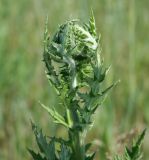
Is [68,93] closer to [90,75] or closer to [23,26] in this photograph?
[90,75]

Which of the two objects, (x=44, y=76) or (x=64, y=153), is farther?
(x=44, y=76)

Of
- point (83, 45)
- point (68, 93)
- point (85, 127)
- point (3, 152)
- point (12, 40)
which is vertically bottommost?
point (3, 152)

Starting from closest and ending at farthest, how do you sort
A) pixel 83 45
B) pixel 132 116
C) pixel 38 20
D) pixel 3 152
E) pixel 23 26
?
pixel 83 45
pixel 3 152
pixel 132 116
pixel 38 20
pixel 23 26

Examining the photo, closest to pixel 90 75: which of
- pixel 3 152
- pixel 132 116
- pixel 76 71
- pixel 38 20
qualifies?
pixel 76 71

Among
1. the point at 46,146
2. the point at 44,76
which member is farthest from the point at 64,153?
the point at 44,76

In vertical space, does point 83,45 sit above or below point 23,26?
below

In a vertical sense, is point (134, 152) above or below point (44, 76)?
below

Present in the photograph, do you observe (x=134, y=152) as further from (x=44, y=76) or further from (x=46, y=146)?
(x=44, y=76)

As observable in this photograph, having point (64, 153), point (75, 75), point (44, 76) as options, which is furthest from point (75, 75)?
point (44, 76)

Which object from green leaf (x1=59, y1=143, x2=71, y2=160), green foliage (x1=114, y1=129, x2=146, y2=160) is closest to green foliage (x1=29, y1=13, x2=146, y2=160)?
green leaf (x1=59, y1=143, x2=71, y2=160)

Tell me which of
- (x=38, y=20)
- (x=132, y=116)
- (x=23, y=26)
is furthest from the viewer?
(x=23, y=26)
